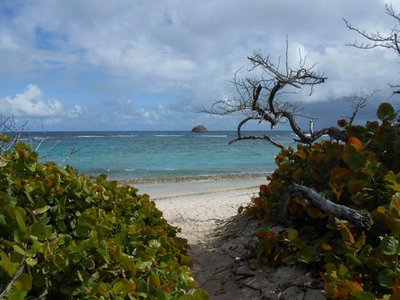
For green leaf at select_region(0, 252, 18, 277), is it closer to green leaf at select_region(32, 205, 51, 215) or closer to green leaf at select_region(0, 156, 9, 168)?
green leaf at select_region(32, 205, 51, 215)

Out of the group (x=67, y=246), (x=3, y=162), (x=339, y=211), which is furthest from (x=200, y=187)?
(x=67, y=246)

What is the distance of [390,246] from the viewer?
2088 mm

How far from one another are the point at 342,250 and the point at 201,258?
256cm

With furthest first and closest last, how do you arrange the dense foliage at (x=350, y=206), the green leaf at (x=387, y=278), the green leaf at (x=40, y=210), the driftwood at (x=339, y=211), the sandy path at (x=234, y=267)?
the sandy path at (x=234, y=267), the driftwood at (x=339, y=211), the green leaf at (x=40, y=210), the dense foliage at (x=350, y=206), the green leaf at (x=387, y=278)

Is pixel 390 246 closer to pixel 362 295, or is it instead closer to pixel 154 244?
pixel 362 295

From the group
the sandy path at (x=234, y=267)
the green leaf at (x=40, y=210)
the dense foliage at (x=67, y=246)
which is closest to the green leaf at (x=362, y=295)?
the dense foliage at (x=67, y=246)

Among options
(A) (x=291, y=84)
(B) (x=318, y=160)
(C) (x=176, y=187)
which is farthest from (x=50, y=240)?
(C) (x=176, y=187)

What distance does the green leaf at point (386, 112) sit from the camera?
3541mm

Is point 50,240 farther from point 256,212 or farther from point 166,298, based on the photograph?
point 256,212

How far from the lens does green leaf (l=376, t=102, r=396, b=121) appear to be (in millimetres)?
3541

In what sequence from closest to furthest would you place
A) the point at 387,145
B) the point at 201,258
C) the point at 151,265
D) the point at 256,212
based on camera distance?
the point at 151,265, the point at 387,145, the point at 201,258, the point at 256,212

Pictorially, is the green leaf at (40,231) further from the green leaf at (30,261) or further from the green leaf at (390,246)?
the green leaf at (390,246)

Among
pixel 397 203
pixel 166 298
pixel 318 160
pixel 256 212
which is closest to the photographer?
pixel 397 203

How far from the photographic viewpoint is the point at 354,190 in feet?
9.53
